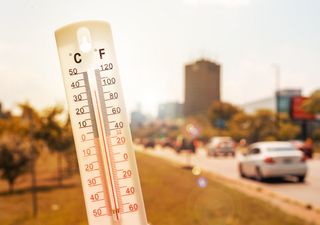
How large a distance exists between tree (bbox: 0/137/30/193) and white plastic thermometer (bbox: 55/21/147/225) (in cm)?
1450

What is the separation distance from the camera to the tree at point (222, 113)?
7881 cm

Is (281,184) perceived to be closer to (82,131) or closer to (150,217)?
(150,217)

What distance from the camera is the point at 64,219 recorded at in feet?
32.4

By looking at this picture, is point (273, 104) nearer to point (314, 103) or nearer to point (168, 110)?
point (314, 103)

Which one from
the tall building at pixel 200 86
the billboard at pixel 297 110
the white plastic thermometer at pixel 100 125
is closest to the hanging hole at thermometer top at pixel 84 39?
the white plastic thermometer at pixel 100 125

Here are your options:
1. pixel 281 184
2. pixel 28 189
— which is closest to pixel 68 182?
pixel 28 189

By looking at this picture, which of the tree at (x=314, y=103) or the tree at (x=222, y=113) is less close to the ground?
the tree at (x=314, y=103)

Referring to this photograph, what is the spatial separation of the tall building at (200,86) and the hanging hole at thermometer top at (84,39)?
100481 mm

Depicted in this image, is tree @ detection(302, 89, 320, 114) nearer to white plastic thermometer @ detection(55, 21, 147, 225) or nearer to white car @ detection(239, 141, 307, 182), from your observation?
white car @ detection(239, 141, 307, 182)

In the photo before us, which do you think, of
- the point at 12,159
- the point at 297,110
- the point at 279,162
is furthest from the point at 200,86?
the point at 279,162

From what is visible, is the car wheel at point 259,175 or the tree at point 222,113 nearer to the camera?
the car wheel at point 259,175

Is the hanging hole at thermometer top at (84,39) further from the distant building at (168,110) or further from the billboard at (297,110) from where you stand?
the distant building at (168,110)

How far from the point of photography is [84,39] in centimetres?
223

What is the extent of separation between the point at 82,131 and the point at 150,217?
724cm
